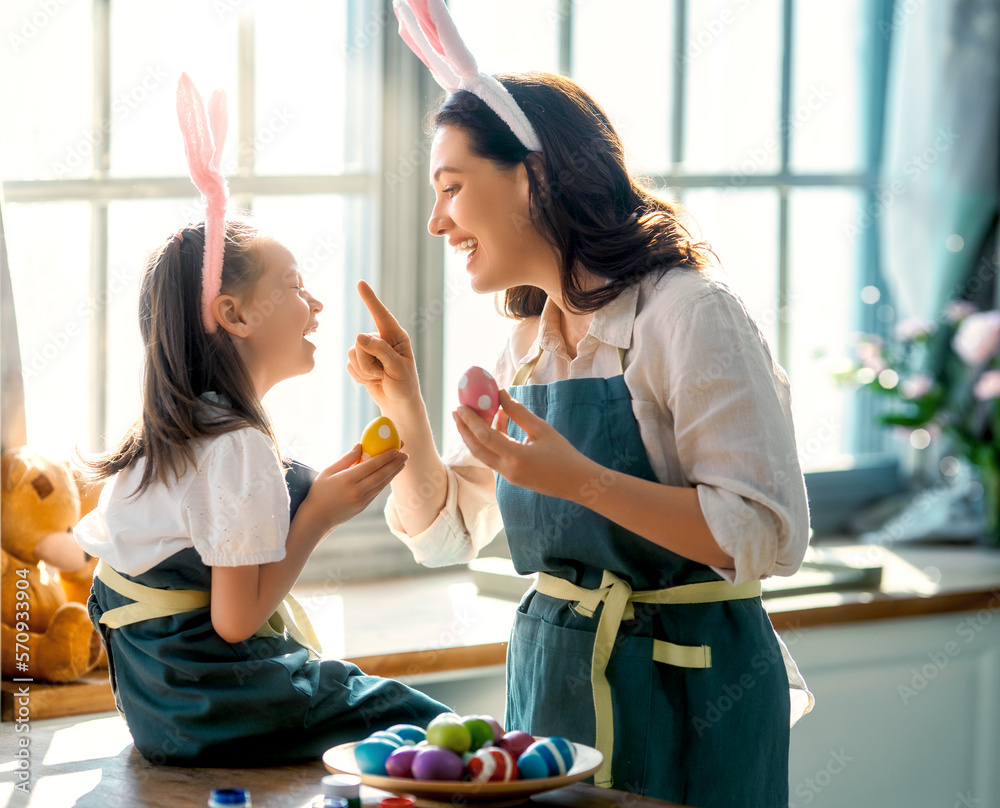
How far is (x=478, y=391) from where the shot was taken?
3.81 ft

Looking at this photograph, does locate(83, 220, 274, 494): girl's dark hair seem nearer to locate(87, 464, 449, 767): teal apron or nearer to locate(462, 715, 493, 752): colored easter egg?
locate(87, 464, 449, 767): teal apron

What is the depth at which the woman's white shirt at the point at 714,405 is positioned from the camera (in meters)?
1.14

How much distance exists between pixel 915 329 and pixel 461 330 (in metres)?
1.25


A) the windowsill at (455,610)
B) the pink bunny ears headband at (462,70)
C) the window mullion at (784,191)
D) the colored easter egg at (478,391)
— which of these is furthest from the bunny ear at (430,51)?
the window mullion at (784,191)

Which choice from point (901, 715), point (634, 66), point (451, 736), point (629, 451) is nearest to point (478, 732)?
point (451, 736)

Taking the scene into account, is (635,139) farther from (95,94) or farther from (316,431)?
(95,94)

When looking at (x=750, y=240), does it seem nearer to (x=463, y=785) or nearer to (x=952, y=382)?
(x=952, y=382)

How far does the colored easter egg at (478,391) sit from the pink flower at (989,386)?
1.89m

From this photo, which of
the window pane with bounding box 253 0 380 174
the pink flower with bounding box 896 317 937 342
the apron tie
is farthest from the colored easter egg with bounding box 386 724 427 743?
the pink flower with bounding box 896 317 937 342

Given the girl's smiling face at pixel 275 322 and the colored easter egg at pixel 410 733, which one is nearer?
the colored easter egg at pixel 410 733

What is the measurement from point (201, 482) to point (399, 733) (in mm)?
329

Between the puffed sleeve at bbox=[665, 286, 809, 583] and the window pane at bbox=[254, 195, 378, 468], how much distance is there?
113 cm

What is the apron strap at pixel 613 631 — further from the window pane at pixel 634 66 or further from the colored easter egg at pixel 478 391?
the window pane at pixel 634 66

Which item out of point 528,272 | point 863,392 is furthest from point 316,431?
point 863,392
